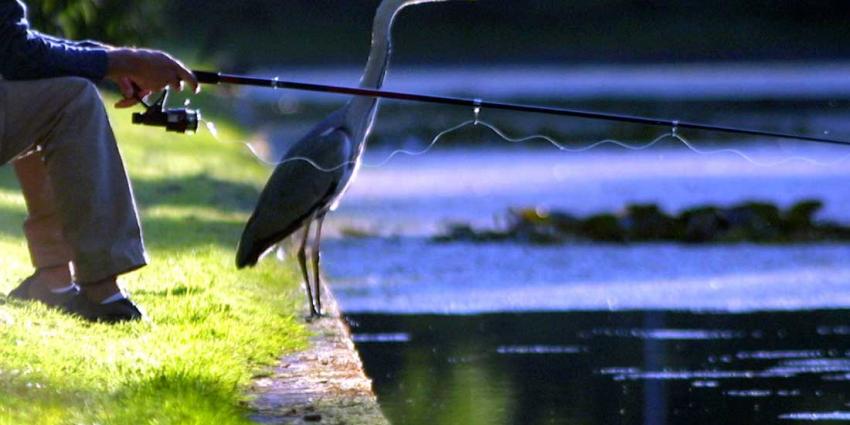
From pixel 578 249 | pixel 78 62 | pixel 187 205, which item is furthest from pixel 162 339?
pixel 187 205

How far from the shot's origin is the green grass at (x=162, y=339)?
6.07 m

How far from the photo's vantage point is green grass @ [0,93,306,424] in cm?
607

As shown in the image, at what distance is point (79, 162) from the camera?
22.9 ft

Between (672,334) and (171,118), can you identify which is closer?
(171,118)

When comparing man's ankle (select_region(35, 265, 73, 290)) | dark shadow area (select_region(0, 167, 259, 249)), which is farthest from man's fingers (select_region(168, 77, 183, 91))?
dark shadow area (select_region(0, 167, 259, 249))

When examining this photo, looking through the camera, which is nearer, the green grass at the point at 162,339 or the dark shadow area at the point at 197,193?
the green grass at the point at 162,339

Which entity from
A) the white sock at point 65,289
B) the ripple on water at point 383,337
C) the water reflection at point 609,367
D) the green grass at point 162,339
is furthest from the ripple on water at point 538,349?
the white sock at point 65,289

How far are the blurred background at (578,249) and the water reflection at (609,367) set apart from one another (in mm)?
17

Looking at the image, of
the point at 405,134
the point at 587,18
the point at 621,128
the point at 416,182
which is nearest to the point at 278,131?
the point at 405,134

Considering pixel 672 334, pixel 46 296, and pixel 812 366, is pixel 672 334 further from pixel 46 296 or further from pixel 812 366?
pixel 46 296

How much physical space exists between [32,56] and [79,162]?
1.31ft

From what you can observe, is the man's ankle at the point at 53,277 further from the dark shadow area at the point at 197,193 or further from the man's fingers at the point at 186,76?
the dark shadow area at the point at 197,193

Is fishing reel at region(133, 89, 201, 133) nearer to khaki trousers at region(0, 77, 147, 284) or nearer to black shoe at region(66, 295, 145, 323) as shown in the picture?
khaki trousers at region(0, 77, 147, 284)

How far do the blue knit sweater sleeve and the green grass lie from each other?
85 centimetres
